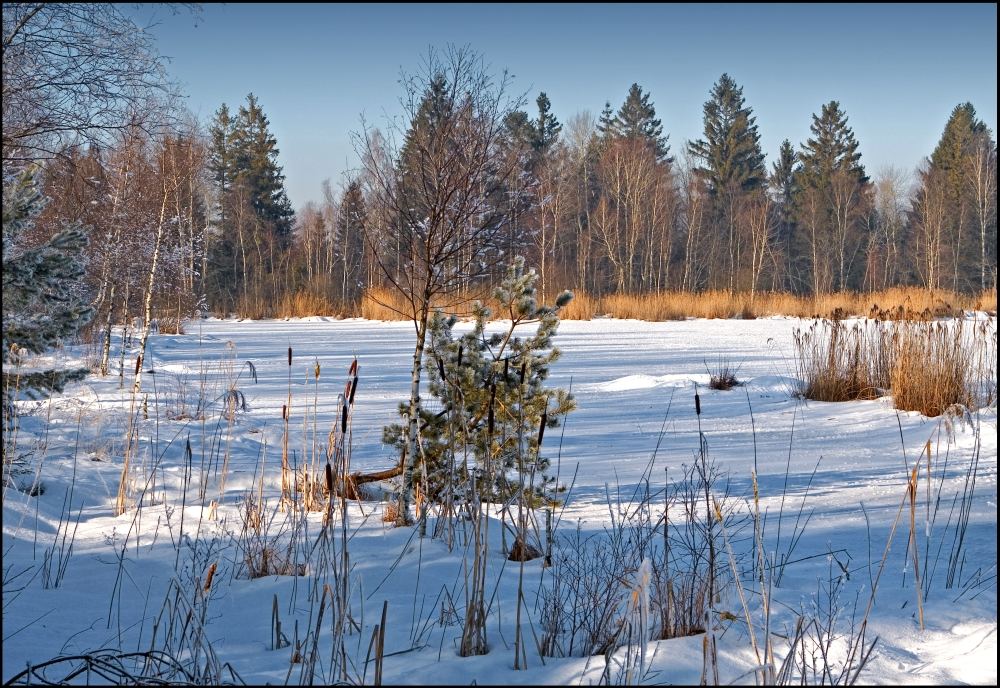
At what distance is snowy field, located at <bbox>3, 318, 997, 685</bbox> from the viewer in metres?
2.15

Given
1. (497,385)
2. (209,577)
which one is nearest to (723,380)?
(497,385)

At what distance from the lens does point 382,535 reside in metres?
3.62

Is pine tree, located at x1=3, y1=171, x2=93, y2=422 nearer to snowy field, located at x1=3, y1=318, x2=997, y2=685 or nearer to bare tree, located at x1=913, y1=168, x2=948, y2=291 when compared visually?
snowy field, located at x1=3, y1=318, x2=997, y2=685

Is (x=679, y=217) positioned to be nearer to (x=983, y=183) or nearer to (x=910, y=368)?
(x=983, y=183)

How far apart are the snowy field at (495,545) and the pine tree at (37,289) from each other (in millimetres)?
709

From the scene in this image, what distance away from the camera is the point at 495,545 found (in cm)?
362

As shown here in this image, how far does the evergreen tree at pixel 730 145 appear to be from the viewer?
38206 millimetres

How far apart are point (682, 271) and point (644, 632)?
37803 millimetres

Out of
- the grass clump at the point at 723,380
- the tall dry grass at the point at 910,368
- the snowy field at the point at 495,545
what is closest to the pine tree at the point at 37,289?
the snowy field at the point at 495,545

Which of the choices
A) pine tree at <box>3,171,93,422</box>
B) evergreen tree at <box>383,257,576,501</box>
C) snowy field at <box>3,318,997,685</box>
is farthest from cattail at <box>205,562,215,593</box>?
evergreen tree at <box>383,257,576,501</box>

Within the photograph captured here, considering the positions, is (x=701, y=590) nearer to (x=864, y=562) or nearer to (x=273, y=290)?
(x=864, y=562)

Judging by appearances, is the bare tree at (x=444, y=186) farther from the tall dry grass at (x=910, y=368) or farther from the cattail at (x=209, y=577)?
the tall dry grass at (x=910, y=368)

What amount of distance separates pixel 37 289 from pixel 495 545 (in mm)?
2235

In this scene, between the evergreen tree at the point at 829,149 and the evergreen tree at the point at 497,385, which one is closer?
the evergreen tree at the point at 497,385
